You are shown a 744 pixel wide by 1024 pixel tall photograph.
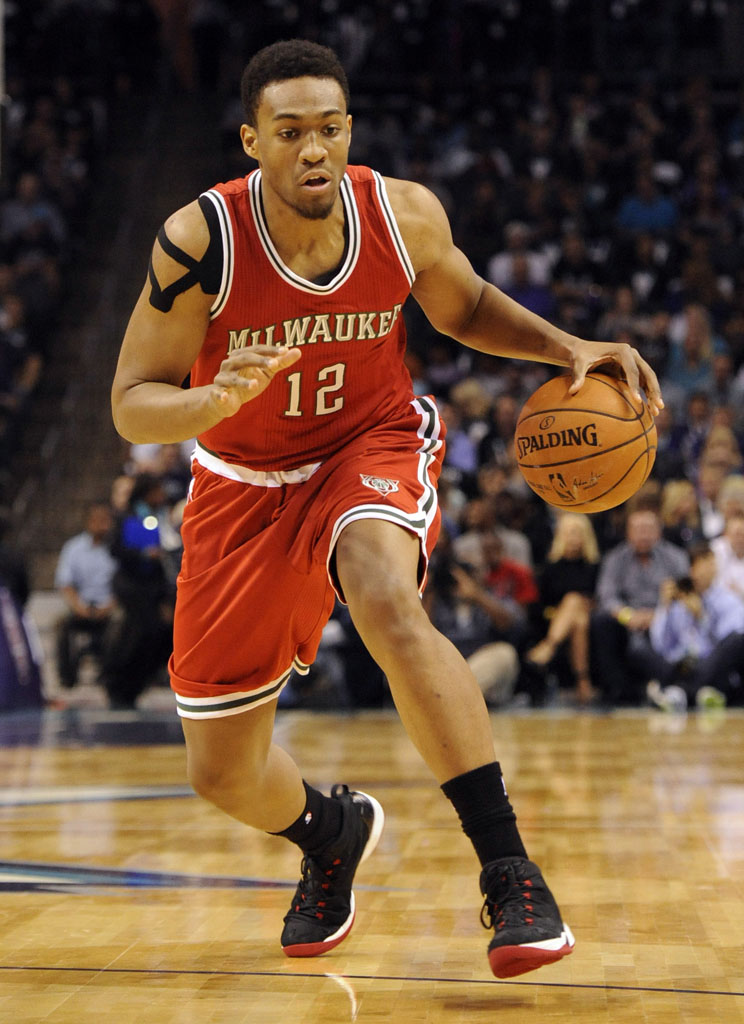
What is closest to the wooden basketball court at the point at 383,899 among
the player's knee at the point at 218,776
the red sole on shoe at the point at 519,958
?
the red sole on shoe at the point at 519,958

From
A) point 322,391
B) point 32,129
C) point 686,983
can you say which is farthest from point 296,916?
point 32,129

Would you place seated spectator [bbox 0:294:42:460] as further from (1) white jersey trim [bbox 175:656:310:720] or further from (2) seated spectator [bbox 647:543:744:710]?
(1) white jersey trim [bbox 175:656:310:720]

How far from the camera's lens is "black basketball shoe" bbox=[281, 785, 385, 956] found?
10.5 feet

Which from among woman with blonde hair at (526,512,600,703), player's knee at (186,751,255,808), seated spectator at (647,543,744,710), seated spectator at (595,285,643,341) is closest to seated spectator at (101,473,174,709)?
woman with blonde hair at (526,512,600,703)

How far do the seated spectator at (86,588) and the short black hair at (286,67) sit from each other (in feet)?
24.7

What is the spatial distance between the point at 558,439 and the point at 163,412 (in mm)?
980

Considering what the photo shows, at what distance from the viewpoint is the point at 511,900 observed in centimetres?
259

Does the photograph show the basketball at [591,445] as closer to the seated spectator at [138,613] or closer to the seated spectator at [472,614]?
the seated spectator at [472,614]

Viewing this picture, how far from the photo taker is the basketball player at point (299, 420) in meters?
2.91

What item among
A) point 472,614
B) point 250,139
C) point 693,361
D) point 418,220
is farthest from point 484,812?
point 693,361

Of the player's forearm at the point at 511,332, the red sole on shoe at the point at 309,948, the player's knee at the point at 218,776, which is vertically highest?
the player's forearm at the point at 511,332

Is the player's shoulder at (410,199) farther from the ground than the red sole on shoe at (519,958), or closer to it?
farther from the ground

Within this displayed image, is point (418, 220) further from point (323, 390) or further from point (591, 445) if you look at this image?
point (591, 445)

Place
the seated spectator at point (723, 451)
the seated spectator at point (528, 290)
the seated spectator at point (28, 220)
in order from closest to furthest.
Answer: the seated spectator at point (723, 451) < the seated spectator at point (528, 290) < the seated spectator at point (28, 220)
